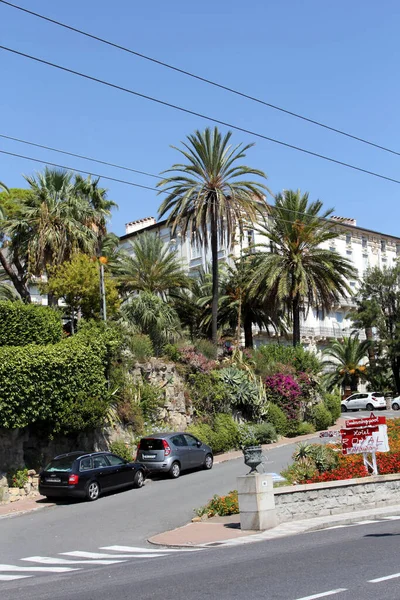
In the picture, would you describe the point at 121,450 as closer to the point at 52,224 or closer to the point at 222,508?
the point at 222,508

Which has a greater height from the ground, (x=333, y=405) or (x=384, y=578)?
(x=333, y=405)

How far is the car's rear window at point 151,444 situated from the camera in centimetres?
2561

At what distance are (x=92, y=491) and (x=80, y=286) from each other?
13.6 meters

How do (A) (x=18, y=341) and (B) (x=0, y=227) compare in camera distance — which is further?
(B) (x=0, y=227)

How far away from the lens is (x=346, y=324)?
74.9 m

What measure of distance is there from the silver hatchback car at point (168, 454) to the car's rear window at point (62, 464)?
14.2ft

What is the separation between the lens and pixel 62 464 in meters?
21.6

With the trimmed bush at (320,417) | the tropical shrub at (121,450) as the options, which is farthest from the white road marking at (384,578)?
the trimmed bush at (320,417)

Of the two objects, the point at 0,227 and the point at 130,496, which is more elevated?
the point at 0,227

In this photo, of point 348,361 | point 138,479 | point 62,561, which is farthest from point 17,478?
point 348,361

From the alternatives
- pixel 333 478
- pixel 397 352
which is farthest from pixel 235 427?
pixel 397 352

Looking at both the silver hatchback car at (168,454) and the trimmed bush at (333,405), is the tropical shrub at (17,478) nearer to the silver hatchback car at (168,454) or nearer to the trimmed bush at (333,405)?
the silver hatchback car at (168,454)

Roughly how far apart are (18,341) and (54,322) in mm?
1751

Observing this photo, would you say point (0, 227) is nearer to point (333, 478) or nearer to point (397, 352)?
point (333, 478)
